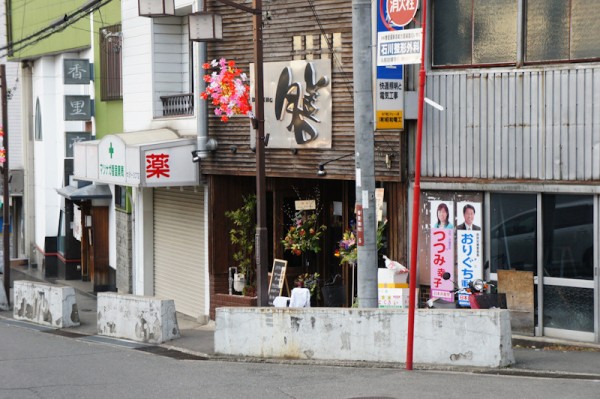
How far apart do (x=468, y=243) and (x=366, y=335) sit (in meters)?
3.09

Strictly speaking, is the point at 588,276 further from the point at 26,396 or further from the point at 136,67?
the point at 136,67

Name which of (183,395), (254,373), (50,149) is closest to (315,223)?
(254,373)

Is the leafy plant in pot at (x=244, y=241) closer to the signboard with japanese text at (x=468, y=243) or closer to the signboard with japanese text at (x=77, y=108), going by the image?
the signboard with japanese text at (x=468, y=243)

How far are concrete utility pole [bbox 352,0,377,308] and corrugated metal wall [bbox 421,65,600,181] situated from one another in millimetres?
2401

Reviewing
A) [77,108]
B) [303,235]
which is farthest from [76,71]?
[303,235]

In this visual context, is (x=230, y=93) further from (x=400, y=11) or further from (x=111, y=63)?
(x=111, y=63)

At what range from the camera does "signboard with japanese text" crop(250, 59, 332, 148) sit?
1934 cm

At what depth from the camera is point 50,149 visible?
37.0m

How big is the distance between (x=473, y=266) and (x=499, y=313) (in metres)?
3.26

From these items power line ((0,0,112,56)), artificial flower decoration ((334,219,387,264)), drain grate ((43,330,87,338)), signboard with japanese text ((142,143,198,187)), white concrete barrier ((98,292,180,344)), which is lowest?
drain grate ((43,330,87,338))

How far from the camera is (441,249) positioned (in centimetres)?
1750

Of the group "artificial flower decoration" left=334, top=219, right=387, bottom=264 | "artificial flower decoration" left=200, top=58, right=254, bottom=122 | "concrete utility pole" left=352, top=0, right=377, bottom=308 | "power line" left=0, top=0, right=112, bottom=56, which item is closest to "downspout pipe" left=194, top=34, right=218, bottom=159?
"artificial flower decoration" left=200, top=58, right=254, bottom=122

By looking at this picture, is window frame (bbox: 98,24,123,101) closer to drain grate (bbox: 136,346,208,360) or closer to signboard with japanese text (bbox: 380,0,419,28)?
drain grate (bbox: 136,346,208,360)

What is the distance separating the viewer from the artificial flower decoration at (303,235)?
20828mm
